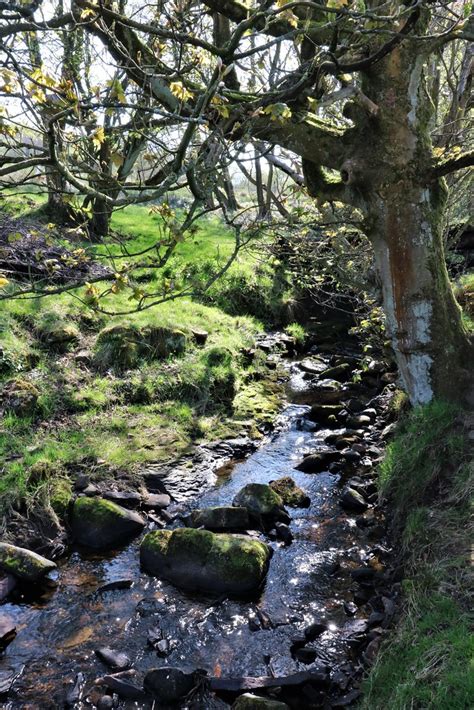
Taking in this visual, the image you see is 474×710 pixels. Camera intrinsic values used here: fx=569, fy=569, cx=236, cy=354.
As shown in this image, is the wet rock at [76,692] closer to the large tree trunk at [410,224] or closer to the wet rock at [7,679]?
the wet rock at [7,679]

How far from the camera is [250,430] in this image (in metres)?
10.2

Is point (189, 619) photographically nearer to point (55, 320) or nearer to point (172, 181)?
point (172, 181)

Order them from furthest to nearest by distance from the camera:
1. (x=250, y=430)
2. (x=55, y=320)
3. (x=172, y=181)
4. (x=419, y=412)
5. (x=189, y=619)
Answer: (x=55, y=320), (x=250, y=430), (x=419, y=412), (x=189, y=619), (x=172, y=181)

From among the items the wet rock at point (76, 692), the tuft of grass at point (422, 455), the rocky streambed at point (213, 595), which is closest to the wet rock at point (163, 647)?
the rocky streambed at point (213, 595)

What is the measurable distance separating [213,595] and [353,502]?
91.1 inches

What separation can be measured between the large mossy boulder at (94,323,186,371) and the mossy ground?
0.12 m

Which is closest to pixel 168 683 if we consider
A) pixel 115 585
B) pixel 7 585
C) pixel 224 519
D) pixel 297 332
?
pixel 115 585

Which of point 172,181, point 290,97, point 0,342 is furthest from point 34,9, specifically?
point 0,342

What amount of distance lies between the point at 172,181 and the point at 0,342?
715 cm

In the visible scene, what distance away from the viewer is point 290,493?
7.95 metres

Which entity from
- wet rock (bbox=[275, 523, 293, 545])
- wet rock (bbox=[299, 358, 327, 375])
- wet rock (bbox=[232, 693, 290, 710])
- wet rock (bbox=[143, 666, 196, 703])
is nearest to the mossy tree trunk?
wet rock (bbox=[275, 523, 293, 545])

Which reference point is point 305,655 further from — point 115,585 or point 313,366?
point 313,366

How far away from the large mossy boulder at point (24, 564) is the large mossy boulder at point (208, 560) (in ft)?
3.61

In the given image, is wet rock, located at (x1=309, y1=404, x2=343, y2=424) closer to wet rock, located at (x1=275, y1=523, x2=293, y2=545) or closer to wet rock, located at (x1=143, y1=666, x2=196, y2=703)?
wet rock, located at (x1=275, y1=523, x2=293, y2=545)
